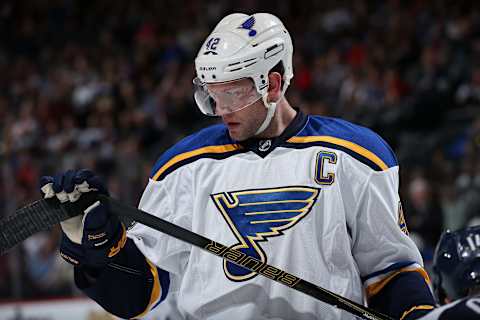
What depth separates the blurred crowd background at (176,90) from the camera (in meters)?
5.95

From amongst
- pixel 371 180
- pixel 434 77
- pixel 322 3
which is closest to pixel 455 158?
pixel 434 77

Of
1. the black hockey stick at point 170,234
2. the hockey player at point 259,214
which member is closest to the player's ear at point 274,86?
the hockey player at point 259,214

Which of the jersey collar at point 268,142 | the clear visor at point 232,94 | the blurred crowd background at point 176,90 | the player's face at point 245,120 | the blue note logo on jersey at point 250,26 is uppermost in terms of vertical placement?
the blue note logo on jersey at point 250,26

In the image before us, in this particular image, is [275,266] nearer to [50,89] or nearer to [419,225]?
[419,225]

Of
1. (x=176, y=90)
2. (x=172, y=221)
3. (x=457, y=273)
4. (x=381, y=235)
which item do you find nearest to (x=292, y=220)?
(x=381, y=235)

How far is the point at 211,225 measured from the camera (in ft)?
8.27

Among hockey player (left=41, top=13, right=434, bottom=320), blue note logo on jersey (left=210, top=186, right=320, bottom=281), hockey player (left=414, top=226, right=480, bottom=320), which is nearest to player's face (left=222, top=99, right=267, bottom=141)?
hockey player (left=41, top=13, right=434, bottom=320)

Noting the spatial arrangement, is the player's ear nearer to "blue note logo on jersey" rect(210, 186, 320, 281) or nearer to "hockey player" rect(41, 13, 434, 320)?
"hockey player" rect(41, 13, 434, 320)

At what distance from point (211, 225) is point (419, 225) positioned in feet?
12.7

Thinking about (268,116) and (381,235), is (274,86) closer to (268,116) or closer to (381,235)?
(268,116)

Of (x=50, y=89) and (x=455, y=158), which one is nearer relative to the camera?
(x=455, y=158)

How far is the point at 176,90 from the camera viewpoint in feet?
28.7

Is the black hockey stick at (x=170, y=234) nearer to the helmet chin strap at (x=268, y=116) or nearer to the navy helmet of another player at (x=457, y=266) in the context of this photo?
the navy helmet of another player at (x=457, y=266)

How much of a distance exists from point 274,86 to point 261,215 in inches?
15.1
